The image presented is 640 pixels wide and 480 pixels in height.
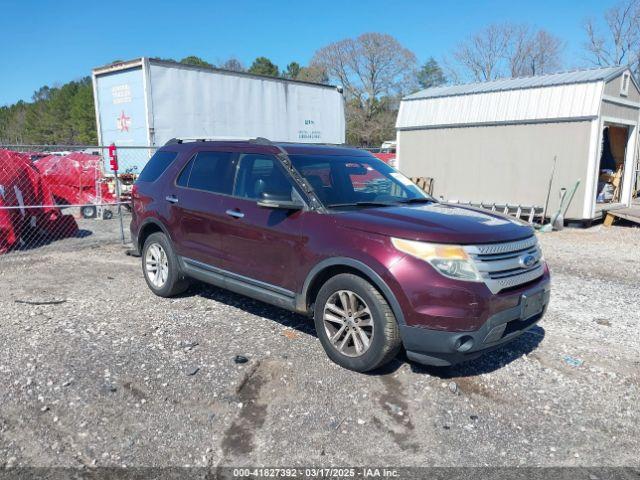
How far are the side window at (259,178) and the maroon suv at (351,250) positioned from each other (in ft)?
0.04

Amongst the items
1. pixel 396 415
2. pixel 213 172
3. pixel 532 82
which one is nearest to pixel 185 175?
pixel 213 172

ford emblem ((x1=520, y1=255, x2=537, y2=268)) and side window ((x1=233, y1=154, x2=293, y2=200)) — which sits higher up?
side window ((x1=233, y1=154, x2=293, y2=200))

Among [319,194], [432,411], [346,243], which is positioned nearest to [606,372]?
[432,411]

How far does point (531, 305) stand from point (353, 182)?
6.10ft

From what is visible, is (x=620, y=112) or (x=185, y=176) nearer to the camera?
(x=185, y=176)

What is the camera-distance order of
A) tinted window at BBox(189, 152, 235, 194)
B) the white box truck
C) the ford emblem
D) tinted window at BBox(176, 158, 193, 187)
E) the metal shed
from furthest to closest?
the white box truck → the metal shed → tinted window at BBox(176, 158, 193, 187) → tinted window at BBox(189, 152, 235, 194) → the ford emblem

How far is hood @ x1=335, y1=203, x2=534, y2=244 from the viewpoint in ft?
11.7

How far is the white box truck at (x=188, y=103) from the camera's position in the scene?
1215 centimetres

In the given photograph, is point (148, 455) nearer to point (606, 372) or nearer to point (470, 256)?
point (470, 256)

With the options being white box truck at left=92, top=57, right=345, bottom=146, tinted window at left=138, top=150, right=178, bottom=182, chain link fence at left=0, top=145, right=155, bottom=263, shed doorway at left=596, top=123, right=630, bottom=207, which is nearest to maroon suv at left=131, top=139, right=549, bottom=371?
tinted window at left=138, top=150, right=178, bottom=182

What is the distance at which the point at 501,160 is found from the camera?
42.4ft

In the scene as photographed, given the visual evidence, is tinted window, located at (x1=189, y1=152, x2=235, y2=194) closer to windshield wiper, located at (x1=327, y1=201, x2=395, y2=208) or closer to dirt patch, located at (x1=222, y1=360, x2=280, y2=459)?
windshield wiper, located at (x1=327, y1=201, x2=395, y2=208)

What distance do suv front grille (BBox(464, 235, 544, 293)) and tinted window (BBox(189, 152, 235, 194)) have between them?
98.1 inches

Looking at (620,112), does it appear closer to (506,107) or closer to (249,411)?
(506,107)
